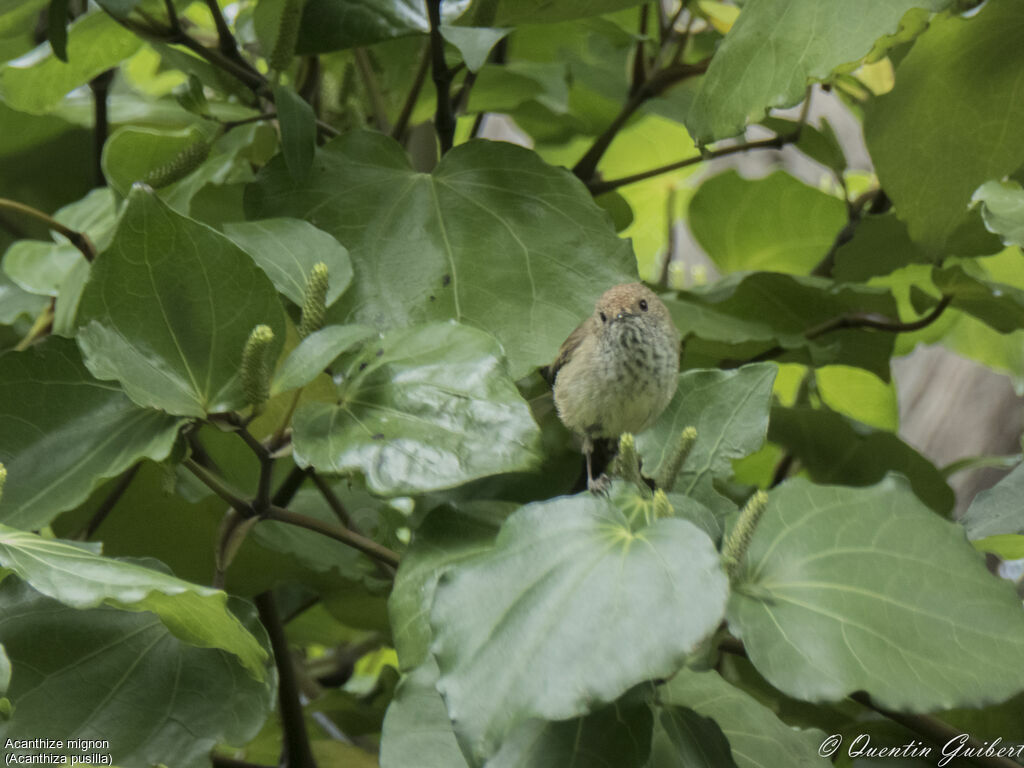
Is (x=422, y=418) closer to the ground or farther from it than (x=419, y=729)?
farther from it

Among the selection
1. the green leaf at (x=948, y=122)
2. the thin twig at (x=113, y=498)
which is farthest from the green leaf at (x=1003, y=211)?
the thin twig at (x=113, y=498)

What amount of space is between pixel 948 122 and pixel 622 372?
0.40 meters

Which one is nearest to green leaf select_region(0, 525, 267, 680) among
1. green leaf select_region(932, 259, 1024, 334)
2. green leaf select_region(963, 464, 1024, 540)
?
green leaf select_region(963, 464, 1024, 540)

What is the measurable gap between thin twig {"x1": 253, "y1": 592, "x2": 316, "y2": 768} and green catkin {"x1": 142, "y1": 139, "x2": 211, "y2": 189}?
0.40 m

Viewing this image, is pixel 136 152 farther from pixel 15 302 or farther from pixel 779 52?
pixel 779 52

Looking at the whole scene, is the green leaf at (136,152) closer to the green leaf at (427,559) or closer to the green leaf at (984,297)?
the green leaf at (427,559)

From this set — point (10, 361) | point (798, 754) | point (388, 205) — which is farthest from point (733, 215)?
point (10, 361)

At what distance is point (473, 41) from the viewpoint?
0.79m

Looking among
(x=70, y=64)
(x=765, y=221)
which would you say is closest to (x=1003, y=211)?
(x=765, y=221)

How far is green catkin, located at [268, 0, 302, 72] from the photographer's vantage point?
0.87 metres

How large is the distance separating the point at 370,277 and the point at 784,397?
2.99 ft

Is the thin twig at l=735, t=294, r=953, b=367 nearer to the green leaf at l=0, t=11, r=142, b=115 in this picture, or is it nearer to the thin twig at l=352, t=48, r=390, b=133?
the thin twig at l=352, t=48, r=390, b=133

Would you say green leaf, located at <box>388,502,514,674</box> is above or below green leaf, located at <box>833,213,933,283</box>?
below

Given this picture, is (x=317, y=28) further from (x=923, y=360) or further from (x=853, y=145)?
(x=853, y=145)
